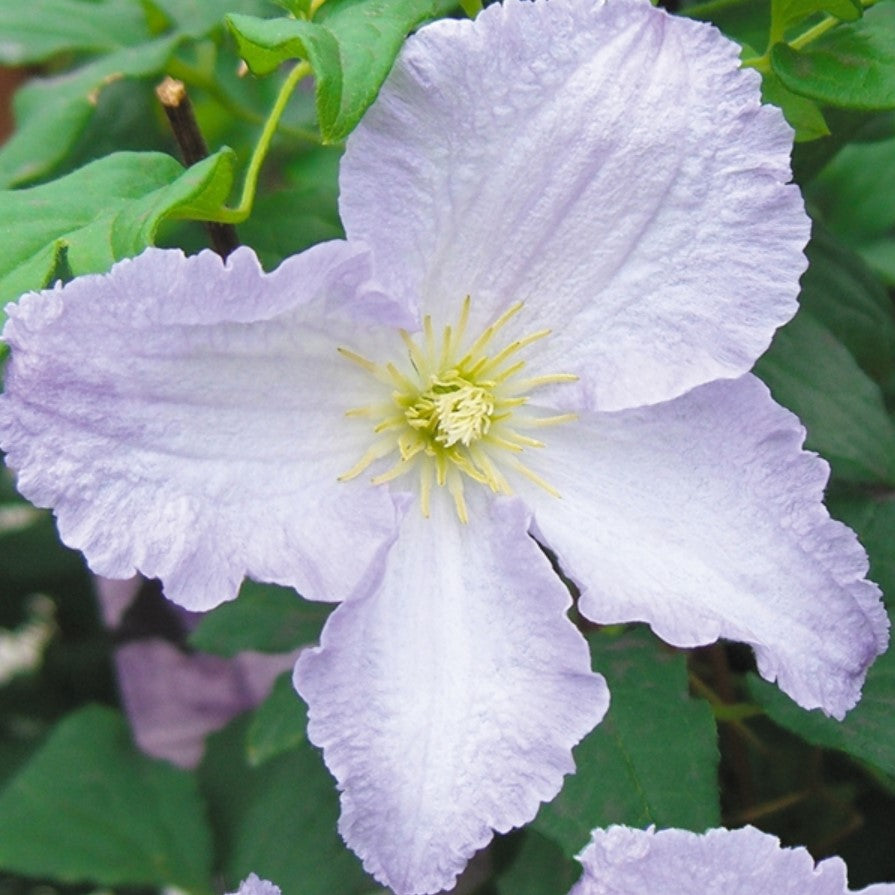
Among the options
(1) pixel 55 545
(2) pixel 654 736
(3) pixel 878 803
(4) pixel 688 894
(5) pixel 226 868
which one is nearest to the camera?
(4) pixel 688 894

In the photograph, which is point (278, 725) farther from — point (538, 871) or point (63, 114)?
point (63, 114)

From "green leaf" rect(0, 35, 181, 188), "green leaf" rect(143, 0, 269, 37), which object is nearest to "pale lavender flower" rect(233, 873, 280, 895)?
"green leaf" rect(0, 35, 181, 188)

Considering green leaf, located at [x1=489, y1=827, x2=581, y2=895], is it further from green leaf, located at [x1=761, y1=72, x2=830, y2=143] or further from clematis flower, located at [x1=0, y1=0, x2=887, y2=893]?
green leaf, located at [x1=761, y1=72, x2=830, y2=143]

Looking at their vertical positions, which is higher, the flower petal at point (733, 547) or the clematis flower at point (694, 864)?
the flower petal at point (733, 547)

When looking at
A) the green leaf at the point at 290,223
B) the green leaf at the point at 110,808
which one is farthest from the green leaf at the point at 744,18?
the green leaf at the point at 110,808

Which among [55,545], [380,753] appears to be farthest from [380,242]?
[55,545]

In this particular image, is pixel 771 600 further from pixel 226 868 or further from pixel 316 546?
pixel 226 868

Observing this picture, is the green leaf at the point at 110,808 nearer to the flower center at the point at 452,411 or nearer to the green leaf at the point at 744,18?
the flower center at the point at 452,411

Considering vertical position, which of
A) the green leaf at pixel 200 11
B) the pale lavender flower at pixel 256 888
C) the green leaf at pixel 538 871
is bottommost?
the green leaf at pixel 538 871
